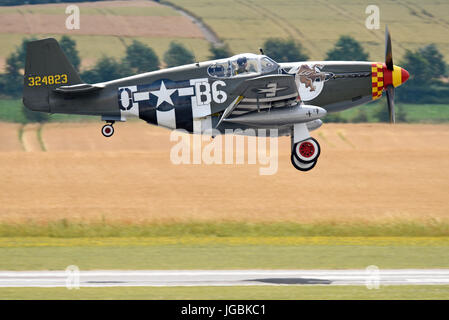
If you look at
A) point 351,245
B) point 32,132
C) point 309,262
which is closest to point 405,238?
point 351,245

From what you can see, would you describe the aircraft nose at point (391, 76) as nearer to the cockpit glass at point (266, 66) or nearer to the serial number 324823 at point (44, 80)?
the cockpit glass at point (266, 66)

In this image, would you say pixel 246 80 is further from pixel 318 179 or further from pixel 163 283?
pixel 318 179

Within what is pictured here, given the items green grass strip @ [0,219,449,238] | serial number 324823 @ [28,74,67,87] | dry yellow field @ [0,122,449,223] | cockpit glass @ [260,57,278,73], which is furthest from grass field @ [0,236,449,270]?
cockpit glass @ [260,57,278,73]

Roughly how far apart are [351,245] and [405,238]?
3397 mm

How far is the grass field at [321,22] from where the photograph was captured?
6581 centimetres

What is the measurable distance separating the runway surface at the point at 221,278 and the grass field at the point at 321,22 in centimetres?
4253

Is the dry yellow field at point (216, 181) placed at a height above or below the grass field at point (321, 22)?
below

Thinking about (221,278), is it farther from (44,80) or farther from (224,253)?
(44,80)

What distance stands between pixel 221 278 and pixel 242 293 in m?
2.14

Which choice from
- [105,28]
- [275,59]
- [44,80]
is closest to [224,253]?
[44,80]

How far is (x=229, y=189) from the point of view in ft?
113

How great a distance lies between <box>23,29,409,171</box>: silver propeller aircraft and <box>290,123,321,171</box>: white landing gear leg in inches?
1.0

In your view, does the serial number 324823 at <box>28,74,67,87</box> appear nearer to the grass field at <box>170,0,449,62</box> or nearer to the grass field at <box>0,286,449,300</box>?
the grass field at <box>0,286,449,300</box>

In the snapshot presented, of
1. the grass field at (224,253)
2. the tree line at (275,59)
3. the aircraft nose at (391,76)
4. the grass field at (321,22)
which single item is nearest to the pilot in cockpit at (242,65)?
the aircraft nose at (391,76)
